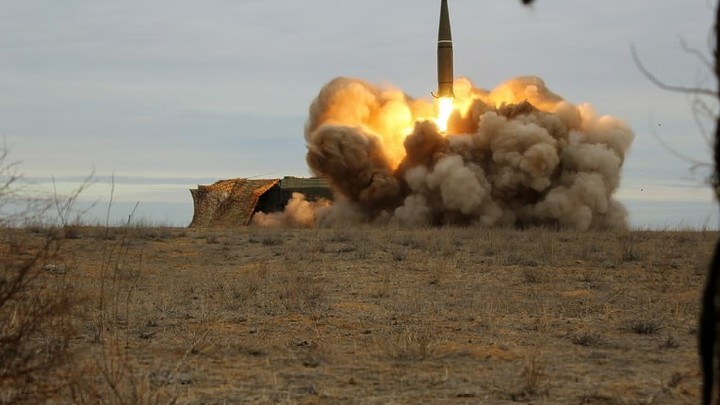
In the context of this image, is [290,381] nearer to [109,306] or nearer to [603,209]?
[109,306]

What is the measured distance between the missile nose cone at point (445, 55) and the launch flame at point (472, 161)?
87 cm

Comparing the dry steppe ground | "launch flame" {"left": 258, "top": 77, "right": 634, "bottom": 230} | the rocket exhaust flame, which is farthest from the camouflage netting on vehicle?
the dry steppe ground

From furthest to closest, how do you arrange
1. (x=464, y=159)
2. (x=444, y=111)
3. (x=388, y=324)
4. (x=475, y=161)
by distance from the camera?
(x=444, y=111) < (x=475, y=161) < (x=464, y=159) < (x=388, y=324)

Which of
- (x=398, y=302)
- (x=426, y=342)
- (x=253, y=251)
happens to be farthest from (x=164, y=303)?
(x=253, y=251)

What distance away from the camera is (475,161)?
3603cm

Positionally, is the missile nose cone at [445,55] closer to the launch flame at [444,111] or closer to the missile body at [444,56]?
the missile body at [444,56]

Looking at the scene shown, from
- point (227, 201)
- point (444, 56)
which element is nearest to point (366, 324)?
point (444, 56)

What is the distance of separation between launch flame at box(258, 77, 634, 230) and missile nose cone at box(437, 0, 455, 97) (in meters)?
0.87

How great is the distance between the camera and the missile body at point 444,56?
36.0m

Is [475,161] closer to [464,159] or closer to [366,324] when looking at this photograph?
[464,159]

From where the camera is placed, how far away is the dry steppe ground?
8859 mm

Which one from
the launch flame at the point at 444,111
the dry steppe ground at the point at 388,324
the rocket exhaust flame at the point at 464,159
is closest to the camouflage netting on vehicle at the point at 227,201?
the rocket exhaust flame at the point at 464,159

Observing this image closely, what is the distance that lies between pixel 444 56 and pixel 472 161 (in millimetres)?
3969

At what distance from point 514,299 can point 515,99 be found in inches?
1007
